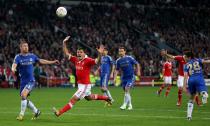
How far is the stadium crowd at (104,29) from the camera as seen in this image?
51.2 m

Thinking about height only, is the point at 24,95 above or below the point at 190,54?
below

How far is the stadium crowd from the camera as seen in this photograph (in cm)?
5125

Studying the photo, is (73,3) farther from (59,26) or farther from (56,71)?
(56,71)

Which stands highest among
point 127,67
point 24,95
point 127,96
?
point 127,67

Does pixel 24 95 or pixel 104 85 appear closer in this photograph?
pixel 24 95

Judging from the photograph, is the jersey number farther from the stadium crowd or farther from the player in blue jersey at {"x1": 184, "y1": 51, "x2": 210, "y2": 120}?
the stadium crowd

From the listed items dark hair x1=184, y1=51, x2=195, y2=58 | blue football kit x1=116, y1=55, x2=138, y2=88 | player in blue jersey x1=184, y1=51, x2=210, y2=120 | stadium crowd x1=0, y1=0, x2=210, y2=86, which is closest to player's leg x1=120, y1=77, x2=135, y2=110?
blue football kit x1=116, y1=55, x2=138, y2=88

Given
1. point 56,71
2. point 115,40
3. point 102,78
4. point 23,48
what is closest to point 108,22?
point 115,40

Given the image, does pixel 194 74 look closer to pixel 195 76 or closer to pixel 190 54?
pixel 195 76

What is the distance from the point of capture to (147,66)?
5575 centimetres

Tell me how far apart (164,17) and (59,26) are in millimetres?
15530

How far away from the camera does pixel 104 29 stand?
58.5 m

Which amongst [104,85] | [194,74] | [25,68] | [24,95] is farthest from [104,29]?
[194,74]

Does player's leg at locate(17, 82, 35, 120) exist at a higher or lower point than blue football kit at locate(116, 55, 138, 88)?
lower
